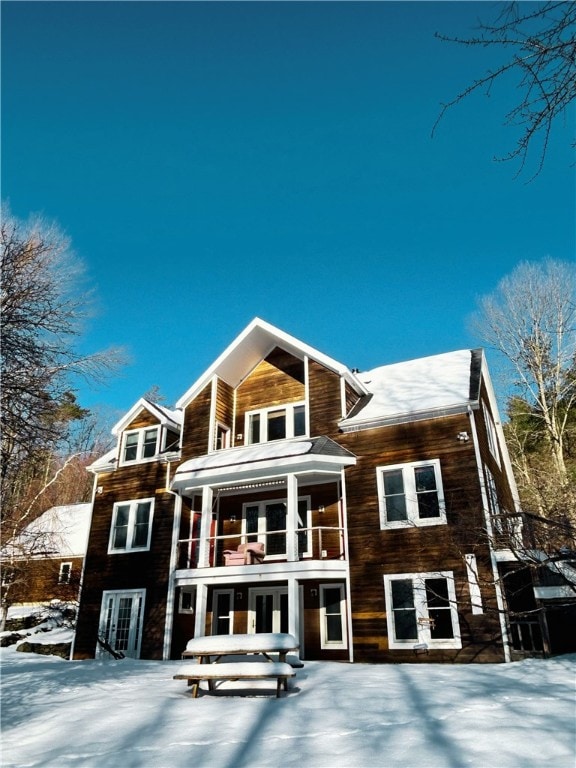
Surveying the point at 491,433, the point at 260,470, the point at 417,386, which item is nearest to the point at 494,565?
the point at 417,386

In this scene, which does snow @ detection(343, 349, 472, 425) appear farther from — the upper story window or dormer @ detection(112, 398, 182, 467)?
dormer @ detection(112, 398, 182, 467)

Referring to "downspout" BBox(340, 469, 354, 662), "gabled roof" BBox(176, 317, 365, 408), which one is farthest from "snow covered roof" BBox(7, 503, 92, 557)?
"downspout" BBox(340, 469, 354, 662)

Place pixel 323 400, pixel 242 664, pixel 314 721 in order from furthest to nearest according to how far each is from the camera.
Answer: pixel 323 400
pixel 242 664
pixel 314 721

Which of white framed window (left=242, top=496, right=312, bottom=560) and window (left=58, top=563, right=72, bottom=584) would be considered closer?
white framed window (left=242, top=496, right=312, bottom=560)

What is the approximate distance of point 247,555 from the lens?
16828mm

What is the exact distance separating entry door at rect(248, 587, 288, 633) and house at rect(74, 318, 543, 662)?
0.15 feet

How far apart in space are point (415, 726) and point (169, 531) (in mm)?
12953

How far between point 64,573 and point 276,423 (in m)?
17.4

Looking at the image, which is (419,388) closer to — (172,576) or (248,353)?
(248,353)

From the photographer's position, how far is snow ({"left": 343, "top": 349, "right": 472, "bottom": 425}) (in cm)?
1651

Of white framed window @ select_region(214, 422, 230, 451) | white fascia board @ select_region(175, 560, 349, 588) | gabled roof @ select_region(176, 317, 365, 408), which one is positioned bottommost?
white fascia board @ select_region(175, 560, 349, 588)

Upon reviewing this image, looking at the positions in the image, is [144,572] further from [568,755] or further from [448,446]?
[568,755]

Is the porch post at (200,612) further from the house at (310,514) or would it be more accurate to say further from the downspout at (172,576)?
the downspout at (172,576)

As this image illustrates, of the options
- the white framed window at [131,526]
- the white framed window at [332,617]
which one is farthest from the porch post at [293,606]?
the white framed window at [131,526]
